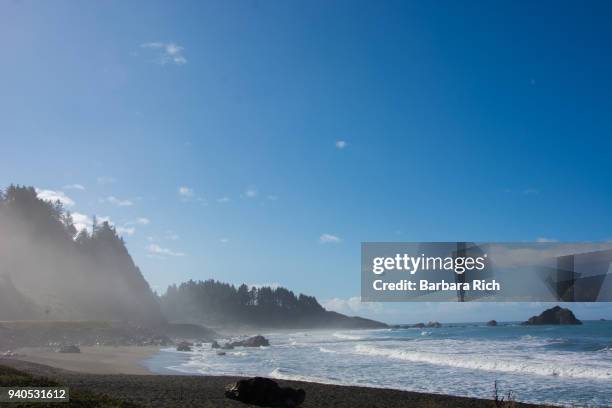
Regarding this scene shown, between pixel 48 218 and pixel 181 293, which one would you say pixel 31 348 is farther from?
pixel 181 293

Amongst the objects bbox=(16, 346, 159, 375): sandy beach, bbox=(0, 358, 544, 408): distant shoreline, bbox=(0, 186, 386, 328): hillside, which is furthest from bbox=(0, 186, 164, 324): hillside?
bbox=(0, 358, 544, 408): distant shoreline

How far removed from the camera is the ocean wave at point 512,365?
3203cm

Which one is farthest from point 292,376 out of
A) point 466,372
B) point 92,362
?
point 92,362

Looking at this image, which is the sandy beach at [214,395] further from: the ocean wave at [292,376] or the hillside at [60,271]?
the hillside at [60,271]

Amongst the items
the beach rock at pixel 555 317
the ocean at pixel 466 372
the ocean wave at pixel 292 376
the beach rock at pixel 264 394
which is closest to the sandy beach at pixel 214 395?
the beach rock at pixel 264 394

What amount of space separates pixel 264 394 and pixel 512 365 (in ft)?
85.8

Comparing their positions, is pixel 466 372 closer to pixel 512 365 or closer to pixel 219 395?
pixel 512 365

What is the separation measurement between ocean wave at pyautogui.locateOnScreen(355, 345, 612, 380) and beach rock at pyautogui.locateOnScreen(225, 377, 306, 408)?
21767mm

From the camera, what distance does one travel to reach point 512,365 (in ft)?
122

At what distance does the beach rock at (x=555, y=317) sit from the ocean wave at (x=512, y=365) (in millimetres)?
80514

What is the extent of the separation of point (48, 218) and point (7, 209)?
8355mm

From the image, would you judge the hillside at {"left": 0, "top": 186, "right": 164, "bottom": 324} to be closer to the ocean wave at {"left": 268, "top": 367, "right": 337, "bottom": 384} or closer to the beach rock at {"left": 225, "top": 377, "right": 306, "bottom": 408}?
the ocean wave at {"left": 268, "top": 367, "right": 337, "bottom": 384}

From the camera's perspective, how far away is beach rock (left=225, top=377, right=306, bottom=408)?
59.7 ft

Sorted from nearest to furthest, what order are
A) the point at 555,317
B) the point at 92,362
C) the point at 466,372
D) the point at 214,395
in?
the point at 214,395
the point at 466,372
the point at 92,362
the point at 555,317
